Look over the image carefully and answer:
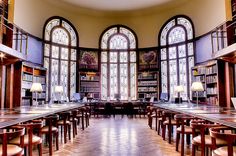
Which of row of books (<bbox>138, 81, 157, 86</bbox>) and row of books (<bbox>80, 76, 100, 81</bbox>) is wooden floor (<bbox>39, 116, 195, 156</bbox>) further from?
row of books (<bbox>80, 76, 100, 81</bbox>)

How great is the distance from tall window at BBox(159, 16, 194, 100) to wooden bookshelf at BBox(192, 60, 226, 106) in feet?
3.59

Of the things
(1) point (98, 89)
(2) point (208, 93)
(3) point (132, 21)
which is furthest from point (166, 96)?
(3) point (132, 21)

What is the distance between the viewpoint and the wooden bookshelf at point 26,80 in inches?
320

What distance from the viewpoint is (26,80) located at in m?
8.61

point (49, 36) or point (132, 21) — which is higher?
point (132, 21)

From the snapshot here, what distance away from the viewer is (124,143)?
4.93m

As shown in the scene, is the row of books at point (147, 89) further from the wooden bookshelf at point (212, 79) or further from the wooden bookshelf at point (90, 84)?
the wooden bookshelf at point (212, 79)

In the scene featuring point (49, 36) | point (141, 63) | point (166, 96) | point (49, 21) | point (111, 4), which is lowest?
point (166, 96)

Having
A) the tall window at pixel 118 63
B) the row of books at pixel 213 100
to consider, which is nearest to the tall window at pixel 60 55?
the tall window at pixel 118 63

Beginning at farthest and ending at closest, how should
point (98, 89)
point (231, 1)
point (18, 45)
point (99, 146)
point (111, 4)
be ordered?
1. point (98, 89)
2. point (111, 4)
3. point (18, 45)
4. point (231, 1)
5. point (99, 146)

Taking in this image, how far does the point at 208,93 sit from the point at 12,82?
735 cm

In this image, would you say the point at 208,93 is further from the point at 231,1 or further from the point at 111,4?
the point at 111,4

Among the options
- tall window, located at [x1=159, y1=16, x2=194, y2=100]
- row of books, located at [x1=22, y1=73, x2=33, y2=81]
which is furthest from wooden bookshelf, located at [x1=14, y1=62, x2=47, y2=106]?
tall window, located at [x1=159, y1=16, x2=194, y2=100]

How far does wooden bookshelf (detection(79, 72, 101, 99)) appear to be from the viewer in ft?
39.4
